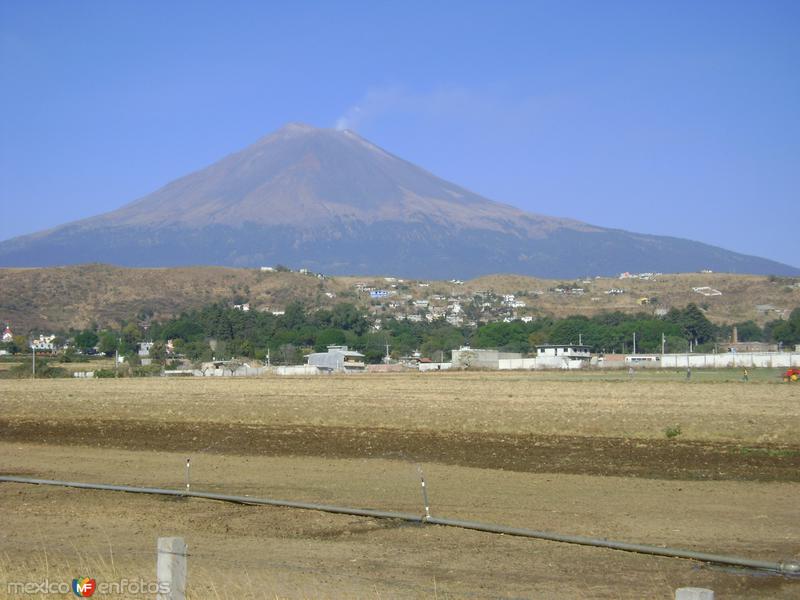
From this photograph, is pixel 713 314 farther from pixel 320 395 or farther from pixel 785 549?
pixel 785 549

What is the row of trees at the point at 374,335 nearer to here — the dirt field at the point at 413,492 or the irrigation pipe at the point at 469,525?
the dirt field at the point at 413,492

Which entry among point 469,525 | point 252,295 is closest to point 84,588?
point 469,525

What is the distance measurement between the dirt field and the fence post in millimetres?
2040

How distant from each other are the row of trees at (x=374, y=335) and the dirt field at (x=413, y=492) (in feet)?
262

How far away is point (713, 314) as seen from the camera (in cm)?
16488

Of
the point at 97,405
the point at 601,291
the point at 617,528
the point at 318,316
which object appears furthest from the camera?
the point at 601,291

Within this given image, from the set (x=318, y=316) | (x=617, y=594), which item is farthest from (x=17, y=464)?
(x=318, y=316)

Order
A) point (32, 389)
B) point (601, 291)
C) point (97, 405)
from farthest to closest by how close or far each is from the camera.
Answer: point (601, 291) → point (32, 389) → point (97, 405)

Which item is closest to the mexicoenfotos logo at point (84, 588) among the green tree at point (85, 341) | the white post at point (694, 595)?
the white post at point (694, 595)

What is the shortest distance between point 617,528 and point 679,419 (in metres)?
16.1

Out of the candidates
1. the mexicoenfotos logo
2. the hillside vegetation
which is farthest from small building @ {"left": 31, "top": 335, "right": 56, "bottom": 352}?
the mexicoenfotos logo

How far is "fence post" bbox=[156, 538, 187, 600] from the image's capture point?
7.18 m

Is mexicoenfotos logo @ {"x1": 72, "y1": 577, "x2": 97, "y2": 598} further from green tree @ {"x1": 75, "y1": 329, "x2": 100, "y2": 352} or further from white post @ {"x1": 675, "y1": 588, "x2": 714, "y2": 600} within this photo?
green tree @ {"x1": 75, "y1": 329, "x2": 100, "y2": 352}

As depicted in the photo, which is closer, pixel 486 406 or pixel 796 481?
pixel 796 481
